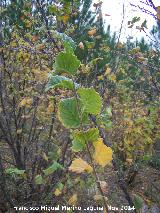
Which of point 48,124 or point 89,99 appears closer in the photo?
point 89,99

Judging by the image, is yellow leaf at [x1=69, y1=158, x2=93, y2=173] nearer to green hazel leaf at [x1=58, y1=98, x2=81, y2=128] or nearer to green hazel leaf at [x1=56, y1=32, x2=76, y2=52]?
green hazel leaf at [x1=58, y1=98, x2=81, y2=128]

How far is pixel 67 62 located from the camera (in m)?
0.83

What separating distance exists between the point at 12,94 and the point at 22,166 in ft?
2.87

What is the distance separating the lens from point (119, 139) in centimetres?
691

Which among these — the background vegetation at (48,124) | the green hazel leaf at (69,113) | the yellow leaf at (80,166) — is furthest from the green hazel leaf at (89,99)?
the background vegetation at (48,124)

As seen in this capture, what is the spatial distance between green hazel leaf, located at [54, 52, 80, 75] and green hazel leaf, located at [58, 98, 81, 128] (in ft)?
0.26

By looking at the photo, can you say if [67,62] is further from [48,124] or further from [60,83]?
[48,124]

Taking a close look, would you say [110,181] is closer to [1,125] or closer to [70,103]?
[1,125]

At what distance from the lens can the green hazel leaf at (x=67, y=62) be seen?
82cm

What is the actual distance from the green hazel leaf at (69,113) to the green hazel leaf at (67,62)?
3.1 inches

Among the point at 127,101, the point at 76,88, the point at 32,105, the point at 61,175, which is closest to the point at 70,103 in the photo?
the point at 76,88

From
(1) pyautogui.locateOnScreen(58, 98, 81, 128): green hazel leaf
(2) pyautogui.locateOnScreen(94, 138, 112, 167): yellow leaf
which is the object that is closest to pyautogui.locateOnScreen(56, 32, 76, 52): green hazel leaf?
(1) pyautogui.locateOnScreen(58, 98, 81, 128): green hazel leaf

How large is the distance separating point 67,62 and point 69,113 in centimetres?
13

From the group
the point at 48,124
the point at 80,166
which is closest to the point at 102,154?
the point at 80,166
